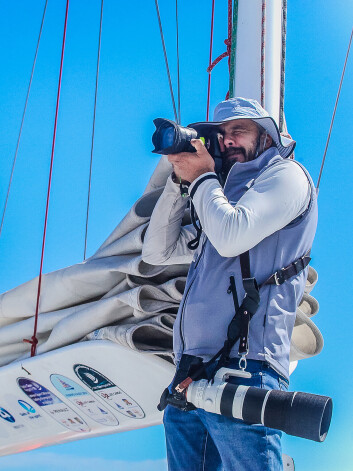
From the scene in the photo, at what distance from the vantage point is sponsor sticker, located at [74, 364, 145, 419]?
261 centimetres

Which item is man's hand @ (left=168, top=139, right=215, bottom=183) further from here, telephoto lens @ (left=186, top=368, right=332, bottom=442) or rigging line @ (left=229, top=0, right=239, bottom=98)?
rigging line @ (left=229, top=0, right=239, bottom=98)

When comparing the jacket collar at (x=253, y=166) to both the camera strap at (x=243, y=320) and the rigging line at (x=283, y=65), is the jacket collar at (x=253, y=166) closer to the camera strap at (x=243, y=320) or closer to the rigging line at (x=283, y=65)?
the camera strap at (x=243, y=320)

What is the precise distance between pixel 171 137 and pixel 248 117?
0.78 feet

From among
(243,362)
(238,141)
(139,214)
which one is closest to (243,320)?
(243,362)

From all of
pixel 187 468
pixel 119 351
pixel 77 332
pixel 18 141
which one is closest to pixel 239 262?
pixel 187 468

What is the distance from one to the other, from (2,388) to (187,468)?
1695 mm

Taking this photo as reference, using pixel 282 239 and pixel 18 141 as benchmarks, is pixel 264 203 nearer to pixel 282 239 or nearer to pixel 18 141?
pixel 282 239

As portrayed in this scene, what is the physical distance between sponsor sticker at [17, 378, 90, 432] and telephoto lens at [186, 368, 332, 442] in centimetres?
164

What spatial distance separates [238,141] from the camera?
175 cm

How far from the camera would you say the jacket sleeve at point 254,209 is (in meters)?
1.44

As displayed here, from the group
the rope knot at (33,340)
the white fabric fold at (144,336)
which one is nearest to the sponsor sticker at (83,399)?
the rope knot at (33,340)

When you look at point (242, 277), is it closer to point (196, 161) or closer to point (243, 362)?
point (243, 362)

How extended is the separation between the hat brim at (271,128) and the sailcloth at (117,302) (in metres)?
0.62

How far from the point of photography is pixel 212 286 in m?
1.54
